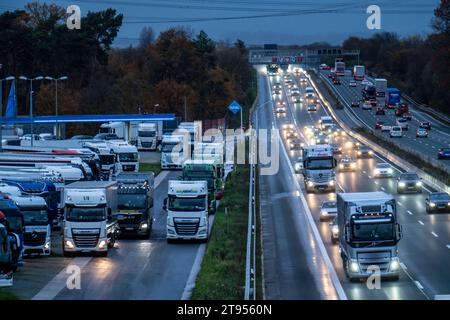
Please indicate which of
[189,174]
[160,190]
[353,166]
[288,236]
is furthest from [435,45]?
[288,236]

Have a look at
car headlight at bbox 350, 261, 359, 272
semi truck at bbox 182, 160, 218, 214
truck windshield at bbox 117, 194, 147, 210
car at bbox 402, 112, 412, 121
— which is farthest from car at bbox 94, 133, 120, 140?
car headlight at bbox 350, 261, 359, 272

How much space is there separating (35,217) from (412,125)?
273ft

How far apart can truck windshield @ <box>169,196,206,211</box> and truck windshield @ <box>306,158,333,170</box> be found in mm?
17501

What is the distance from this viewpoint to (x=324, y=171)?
57.2 metres

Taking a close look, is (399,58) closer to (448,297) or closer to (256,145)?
(256,145)

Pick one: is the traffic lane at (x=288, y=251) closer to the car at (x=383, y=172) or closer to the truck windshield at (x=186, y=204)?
the truck windshield at (x=186, y=204)

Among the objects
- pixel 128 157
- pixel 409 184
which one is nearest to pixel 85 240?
pixel 409 184

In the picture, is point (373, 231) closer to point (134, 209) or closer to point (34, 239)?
point (34, 239)

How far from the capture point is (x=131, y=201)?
4262 centimetres

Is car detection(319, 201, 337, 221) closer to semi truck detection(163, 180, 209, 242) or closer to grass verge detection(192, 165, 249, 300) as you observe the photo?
grass verge detection(192, 165, 249, 300)

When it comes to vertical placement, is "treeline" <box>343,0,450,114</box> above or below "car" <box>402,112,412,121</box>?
above

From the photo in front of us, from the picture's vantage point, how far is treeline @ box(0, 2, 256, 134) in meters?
115

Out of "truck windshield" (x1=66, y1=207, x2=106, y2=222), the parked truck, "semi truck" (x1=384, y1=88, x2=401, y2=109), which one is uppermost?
the parked truck

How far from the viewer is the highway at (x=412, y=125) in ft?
271
